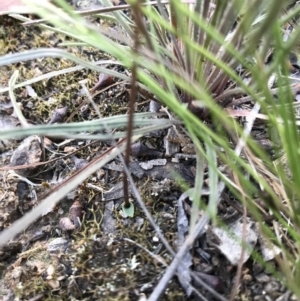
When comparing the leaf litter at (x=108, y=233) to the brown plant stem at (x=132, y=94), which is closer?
the brown plant stem at (x=132, y=94)

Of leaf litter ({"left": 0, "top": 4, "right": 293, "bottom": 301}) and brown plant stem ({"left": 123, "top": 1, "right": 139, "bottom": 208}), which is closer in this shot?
brown plant stem ({"left": 123, "top": 1, "right": 139, "bottom": 208})

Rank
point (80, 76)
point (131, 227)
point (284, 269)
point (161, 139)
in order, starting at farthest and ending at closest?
point (80, 76), point (161, 139), point (131, 227), point (284, 269)

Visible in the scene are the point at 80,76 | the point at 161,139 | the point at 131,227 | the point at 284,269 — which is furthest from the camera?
the point at 80,76

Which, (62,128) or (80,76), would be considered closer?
(62,128)

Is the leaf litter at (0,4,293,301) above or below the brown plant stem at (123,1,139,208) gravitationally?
below

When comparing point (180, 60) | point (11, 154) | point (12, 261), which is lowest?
point (12, 261)

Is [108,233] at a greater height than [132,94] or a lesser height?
lesser

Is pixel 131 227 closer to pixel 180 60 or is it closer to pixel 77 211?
pixel 77 211

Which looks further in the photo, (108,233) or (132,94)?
(108,233)

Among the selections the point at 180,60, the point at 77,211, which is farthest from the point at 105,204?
the point at 180,60

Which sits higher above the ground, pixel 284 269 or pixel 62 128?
pixel 62 128

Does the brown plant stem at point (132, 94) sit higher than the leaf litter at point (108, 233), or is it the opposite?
the brown plant stem at point (132, 94)
